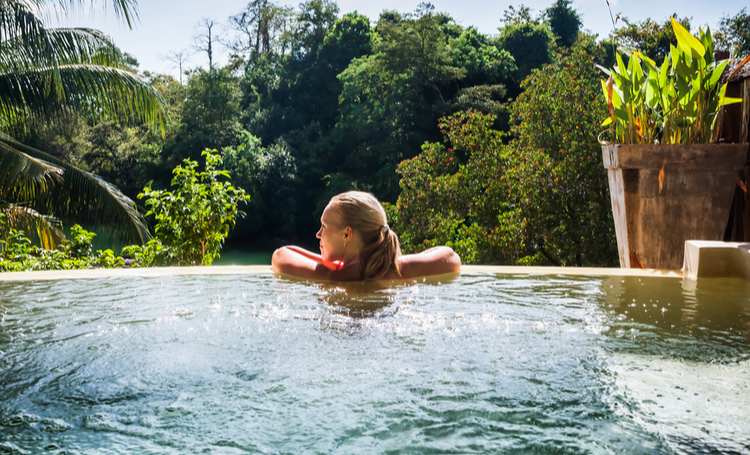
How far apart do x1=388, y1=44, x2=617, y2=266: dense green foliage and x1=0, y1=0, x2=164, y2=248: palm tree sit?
538cm

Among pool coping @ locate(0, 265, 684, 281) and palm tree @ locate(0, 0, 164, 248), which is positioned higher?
palm tree @ locate(0, 0, 164, 248)

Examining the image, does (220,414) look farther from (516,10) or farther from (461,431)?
(516,10)

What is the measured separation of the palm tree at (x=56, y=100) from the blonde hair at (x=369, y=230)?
23.6 ft

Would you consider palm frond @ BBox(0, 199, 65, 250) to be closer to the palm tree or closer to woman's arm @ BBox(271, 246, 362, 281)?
the palm tree

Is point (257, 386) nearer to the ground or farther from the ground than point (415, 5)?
nearer to the ground

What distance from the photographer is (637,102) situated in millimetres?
4715

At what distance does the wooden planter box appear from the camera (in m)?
4.34

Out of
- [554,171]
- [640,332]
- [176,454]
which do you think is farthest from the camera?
[554,171]

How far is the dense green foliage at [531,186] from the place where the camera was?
1034 centimetres

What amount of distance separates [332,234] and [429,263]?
2.11 ft

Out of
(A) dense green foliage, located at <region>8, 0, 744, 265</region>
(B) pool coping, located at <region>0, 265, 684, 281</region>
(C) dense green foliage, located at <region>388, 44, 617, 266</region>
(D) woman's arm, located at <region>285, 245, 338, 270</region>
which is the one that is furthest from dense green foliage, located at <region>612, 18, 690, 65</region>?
(D) woman's arm, located at <region>285, 245, 338, 270</region>

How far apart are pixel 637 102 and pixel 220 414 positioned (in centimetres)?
424

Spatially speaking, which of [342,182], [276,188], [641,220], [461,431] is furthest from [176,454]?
[276,188]

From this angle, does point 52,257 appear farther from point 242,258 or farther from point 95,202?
point 242,258
